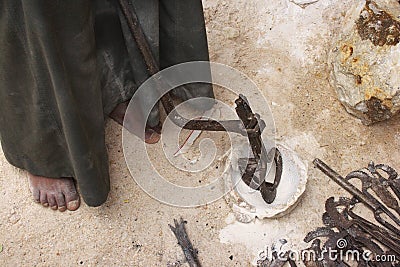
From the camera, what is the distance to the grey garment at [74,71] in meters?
1.20

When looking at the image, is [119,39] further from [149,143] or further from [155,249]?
[155,249]

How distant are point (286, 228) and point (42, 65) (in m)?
0.83

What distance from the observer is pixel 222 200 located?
1690 millimetres

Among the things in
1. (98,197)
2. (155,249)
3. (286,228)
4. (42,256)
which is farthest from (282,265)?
(42,256)

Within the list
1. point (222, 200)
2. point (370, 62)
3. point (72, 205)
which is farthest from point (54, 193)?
point (370, 62)

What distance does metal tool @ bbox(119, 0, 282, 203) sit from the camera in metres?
1.51

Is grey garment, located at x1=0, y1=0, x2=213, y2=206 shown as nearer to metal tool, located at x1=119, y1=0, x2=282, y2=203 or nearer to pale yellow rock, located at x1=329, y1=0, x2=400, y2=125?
metal tool, located at x1=119, y1=0, x2=282, y2=203

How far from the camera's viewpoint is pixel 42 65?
4.09ft

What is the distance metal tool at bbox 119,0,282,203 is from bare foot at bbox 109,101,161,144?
4.9 inches

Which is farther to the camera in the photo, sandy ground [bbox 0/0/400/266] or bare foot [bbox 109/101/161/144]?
bare foot [bbox 109/101/161/144]

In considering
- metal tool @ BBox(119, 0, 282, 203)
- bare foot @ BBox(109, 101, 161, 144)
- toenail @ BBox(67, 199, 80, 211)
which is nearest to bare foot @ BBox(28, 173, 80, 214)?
toenail @ BBox(67, 199, 80, 211)

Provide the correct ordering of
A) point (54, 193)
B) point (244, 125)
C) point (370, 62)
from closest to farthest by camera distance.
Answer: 1. point (244, 125)
2. point (54, 193)
3. point (370, 62)

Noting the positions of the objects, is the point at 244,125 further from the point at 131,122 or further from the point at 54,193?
the point at 54,193

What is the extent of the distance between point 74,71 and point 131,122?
0.51 metres
